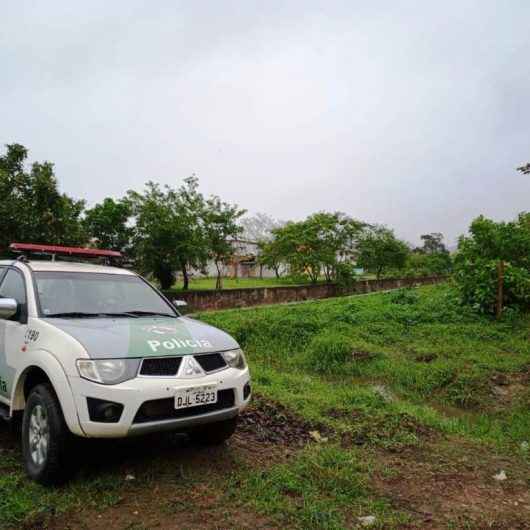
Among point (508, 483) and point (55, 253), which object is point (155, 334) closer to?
point (55, 253)

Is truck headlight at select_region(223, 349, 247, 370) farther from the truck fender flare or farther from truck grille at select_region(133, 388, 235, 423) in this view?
the truck fender flare

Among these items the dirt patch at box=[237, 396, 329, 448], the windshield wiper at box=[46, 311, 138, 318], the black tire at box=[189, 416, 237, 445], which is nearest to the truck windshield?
the windshield wiper at box=[46, 311, 138, 318]

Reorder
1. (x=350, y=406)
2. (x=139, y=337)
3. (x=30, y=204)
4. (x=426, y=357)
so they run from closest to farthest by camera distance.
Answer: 1. (x=139, y=337)
2. (x=350, y=406)
3. (x=426, y=357)
4. (x=30, y=204)

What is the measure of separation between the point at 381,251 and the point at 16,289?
112 feet

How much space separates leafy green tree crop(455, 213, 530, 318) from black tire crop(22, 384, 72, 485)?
9059mm

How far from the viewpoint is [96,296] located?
4176 millimetres

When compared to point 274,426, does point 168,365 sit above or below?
above

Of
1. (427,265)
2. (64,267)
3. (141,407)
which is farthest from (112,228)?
(427,265)

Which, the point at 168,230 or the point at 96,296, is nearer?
the point at 96,296

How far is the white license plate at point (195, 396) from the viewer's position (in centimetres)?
313

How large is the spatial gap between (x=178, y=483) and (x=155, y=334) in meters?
1.14

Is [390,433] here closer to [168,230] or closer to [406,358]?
[406,358]

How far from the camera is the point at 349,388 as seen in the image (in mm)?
6535

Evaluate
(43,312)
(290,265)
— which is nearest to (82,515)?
(43,312)
